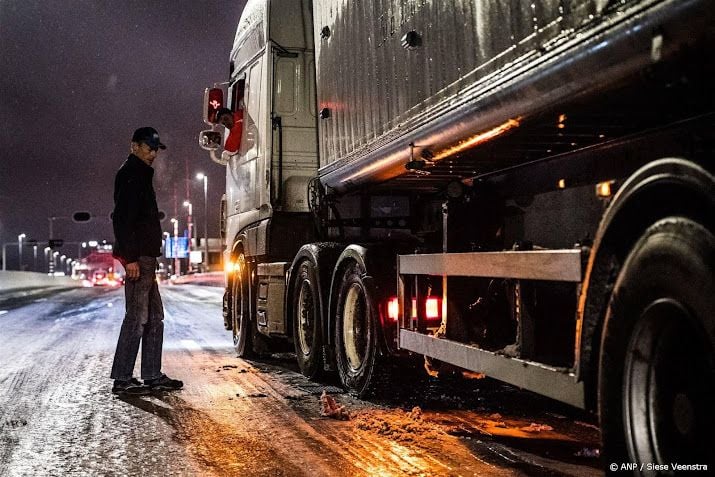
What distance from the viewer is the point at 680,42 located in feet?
9.41

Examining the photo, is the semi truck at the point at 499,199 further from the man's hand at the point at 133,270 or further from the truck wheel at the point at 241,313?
the man's hand at the point at 133,270

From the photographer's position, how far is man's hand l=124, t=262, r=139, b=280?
765 centimetres

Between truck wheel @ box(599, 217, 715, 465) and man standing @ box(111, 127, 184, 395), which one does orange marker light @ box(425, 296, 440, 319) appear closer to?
truck wheel @ box(599, 217, 715, 465)

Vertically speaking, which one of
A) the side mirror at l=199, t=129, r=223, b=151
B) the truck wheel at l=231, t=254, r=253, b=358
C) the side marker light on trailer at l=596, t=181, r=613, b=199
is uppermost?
the side mirror at l=199, t=129, r=223, b=151

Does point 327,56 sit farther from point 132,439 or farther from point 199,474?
point 199,474

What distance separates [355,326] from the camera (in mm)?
7215

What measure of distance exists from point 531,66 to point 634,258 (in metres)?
1.29

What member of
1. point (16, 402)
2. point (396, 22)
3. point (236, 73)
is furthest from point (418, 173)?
point (236, 73)

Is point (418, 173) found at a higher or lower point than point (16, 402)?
higher

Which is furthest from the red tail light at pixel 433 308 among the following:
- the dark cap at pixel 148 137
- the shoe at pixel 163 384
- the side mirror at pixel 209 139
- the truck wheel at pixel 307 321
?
the side mirror at pixel 209 139

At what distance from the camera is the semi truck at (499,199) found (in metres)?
3.06

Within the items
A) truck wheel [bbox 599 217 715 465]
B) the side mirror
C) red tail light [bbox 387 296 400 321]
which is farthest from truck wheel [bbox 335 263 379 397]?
the side mirror

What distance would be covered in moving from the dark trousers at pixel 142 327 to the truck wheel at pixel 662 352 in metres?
5.23

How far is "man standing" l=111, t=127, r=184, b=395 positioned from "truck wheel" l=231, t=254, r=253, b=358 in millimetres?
2413
